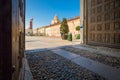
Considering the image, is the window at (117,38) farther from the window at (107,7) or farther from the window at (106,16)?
the window at (107,7)

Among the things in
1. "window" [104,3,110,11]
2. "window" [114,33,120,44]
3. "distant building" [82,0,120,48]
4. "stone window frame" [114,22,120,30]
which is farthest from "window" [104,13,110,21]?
"window" [114,33,120,44]

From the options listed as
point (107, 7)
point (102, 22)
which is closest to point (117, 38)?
point (102, 22)

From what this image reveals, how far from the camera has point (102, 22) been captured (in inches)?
292

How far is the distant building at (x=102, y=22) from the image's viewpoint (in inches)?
258

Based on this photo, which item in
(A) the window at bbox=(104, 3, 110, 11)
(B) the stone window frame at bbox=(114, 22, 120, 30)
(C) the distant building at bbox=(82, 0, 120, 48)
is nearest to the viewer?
(B) the stone window frame at bbox=(114, 22, 120, 30)

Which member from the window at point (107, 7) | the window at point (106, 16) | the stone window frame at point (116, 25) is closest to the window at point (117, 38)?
the stone window frame at point (116, 25)

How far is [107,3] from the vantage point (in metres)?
7.02

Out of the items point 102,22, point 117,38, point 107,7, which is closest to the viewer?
point 117,38

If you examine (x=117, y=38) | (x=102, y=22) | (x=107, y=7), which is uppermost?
(x=107, y=7)

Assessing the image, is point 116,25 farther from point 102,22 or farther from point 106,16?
point 102,22

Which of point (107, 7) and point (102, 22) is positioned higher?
point (107, 7)

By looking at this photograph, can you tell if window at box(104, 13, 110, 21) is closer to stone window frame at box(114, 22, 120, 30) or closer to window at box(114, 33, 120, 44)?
stone window frame at box(114, 22, 120, 30)

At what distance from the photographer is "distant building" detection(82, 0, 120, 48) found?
21.5 feet
